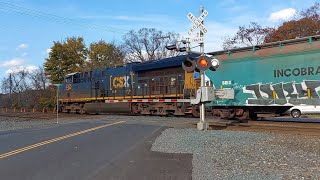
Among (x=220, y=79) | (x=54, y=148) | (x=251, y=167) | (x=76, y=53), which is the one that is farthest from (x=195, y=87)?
(x=76, y=53)

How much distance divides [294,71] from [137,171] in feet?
33.2

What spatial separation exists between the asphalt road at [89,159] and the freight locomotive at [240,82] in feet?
19.2

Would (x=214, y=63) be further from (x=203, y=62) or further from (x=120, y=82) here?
(x=120, y=82)

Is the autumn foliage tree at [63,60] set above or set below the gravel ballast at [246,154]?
above

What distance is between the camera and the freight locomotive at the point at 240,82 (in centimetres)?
1454

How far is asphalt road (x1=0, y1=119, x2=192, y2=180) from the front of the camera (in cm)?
696

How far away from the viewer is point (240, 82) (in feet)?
55.6

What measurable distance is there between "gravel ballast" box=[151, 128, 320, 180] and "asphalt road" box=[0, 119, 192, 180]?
458 millimetres

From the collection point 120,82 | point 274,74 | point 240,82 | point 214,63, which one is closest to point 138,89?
point 120,82

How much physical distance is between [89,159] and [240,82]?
10391 millimetres

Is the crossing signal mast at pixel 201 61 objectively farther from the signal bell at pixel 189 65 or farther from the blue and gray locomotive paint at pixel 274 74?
the blue and gray locomotive paint at pixel 274 74

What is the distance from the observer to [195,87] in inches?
847

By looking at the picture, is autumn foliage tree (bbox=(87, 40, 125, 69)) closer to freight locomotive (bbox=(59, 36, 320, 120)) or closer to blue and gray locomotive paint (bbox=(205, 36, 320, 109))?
freight locomotive (bbox=(59, 36, 320, 120))

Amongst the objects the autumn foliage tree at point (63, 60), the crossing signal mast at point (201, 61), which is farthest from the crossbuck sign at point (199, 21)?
the autumn foliage tree at point (63, 60)
